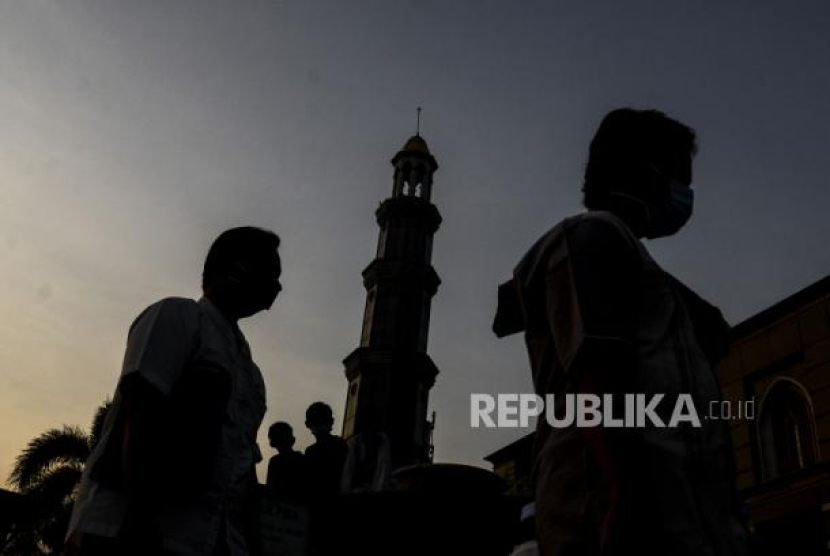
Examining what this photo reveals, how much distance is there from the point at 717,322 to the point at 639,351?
1.79ft

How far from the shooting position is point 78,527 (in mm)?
2115

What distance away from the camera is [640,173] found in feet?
7.29

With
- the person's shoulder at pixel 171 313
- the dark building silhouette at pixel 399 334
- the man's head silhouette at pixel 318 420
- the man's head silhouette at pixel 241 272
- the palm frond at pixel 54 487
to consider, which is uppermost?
the dark building silhouette at pixel 399 334

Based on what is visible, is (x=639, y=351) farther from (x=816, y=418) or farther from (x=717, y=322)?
(x=816, y=418)

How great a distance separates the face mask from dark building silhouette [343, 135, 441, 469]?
26.9m

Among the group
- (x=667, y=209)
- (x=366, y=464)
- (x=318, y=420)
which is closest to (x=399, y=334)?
(x=366, y=464)

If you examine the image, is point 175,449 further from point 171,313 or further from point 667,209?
point 667,209

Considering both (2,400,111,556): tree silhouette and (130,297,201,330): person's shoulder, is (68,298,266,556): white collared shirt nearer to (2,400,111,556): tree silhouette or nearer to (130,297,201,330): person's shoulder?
(130,297,201,330): person's shoulder

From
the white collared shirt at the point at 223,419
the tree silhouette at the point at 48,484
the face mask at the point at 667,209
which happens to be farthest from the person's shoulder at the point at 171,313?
the tree silhouette at the point at 48,484

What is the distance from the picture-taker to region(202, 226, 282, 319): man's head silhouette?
2836mm

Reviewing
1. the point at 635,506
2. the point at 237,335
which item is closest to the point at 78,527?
the point at 237,335

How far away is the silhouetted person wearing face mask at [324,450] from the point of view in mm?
8078

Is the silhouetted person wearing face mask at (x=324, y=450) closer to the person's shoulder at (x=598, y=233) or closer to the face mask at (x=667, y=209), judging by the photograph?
the face mask at (x=667, y=209)

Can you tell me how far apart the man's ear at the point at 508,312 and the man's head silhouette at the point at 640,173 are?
0.37 m
